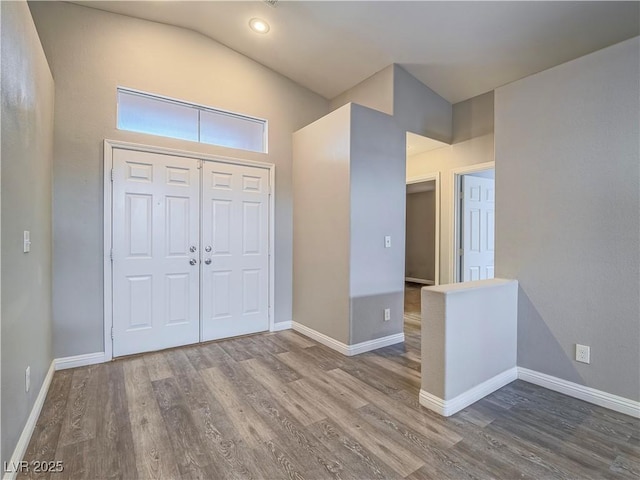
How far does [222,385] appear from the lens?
255cm

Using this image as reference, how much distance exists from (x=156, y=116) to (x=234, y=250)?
5.38 feet

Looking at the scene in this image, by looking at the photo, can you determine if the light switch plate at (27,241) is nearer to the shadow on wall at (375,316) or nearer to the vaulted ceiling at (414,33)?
the vaulted ceiling at (414,33)

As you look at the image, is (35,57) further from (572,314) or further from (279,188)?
(572,314)

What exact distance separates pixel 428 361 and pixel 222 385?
5.34 feet

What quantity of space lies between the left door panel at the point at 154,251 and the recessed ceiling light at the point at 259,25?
1.53m

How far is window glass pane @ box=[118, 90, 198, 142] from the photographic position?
3148 mm

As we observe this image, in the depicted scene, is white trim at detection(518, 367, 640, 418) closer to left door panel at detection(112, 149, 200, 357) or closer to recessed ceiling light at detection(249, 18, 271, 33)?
left door panel at detection(112, 149, 200, 357)

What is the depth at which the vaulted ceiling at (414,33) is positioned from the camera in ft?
8.80

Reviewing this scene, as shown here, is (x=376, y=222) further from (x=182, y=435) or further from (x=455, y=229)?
(x=182, y=435)

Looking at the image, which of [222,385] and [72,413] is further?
[222,385]

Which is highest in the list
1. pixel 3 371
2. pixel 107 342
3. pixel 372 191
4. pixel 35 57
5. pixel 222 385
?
pixel 35 57

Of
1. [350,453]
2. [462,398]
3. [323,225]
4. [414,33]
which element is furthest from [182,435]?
[414,33]

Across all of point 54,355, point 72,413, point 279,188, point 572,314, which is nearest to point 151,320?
point 54,355

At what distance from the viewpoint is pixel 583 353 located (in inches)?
91.3
